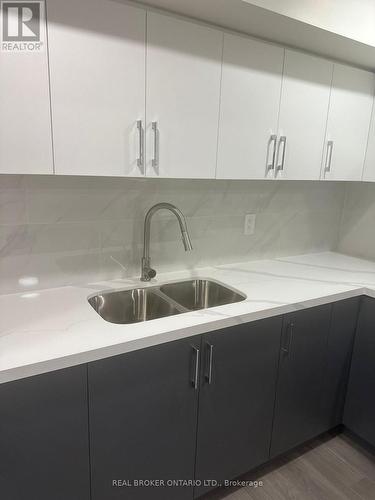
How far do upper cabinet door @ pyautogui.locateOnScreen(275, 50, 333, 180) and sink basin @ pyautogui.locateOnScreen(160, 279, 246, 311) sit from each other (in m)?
0.66

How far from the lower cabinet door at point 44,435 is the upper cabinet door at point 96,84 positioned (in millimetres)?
710

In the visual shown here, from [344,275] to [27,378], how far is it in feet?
5.63

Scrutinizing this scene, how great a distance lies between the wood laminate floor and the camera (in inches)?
63.7

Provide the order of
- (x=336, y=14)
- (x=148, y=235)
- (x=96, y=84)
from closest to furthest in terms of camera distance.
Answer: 1. (x=96, y=84)
2. (x=336, y=14)
3. (x=148, y=235)

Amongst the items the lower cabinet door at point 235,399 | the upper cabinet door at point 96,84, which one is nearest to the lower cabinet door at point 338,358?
the lower cabinet door at point 235,399

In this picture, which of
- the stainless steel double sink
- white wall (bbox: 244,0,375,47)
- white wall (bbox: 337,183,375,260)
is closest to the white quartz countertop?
the stainless steel double sink

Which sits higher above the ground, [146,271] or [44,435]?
[146,271]

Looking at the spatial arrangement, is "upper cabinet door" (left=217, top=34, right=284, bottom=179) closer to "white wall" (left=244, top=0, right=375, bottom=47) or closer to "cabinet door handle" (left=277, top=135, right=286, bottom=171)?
"cabinet door handle" (left=277, top=135, right=286, bottom=171)

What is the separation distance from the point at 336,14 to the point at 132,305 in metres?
1.57

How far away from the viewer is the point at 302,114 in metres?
1.67

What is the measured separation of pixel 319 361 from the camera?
1.74 meters

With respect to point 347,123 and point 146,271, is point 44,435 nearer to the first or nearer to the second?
point 146,271

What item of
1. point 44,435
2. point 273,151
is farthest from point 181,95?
point 44,435
